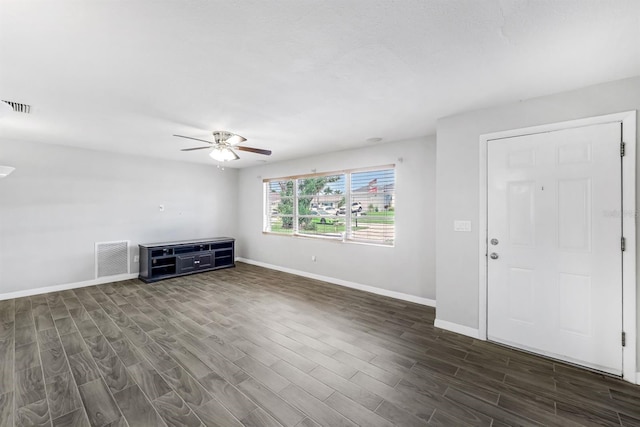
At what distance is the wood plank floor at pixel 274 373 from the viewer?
1851 millimetres

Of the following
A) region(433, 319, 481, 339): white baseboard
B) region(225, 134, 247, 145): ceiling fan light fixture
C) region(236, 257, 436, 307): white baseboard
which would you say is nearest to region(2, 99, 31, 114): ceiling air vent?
region(225, 134, 247, 145): ceiling fan light fixture

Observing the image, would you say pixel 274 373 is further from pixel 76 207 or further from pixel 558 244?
pixel 76 207

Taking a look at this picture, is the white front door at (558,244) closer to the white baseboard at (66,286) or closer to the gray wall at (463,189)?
the gray wall at (463,189)

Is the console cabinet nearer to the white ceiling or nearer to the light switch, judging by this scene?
the white ceiling

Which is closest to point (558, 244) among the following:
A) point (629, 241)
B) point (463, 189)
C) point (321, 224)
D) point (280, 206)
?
point (629, 241)

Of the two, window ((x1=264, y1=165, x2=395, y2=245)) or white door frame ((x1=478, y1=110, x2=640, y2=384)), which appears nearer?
white door frame ((x1=478, y1=110, x2=640, y2=384))

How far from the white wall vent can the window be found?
293 cm

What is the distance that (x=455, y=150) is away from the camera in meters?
3.15

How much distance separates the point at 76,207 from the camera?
4801 mm

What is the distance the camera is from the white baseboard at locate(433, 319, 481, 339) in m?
2.99

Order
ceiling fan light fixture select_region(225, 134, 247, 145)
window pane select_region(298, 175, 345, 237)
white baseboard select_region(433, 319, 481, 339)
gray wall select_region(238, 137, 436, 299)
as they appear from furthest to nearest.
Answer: window pane select_region(298, 175, 345, 237), gray wall select_region(238, 137, 436, 299), ceiling fan light fixture select_region(225, 134, 247, 145), white baseboard select_region(433, 319, 481, 339)

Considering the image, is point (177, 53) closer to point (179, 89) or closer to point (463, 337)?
point (179, 89)

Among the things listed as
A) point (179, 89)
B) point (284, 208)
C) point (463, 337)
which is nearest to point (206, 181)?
point (284, 208)

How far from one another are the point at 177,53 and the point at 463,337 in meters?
3.85
